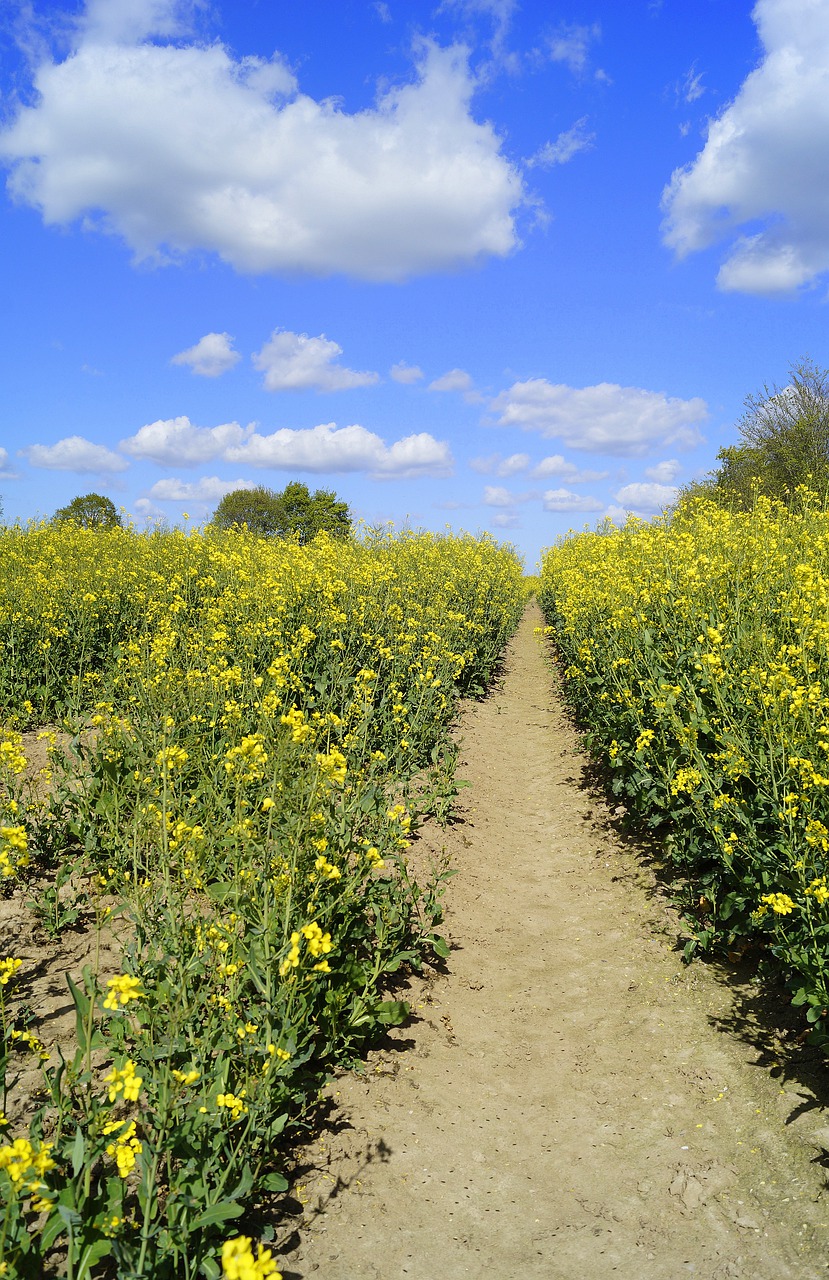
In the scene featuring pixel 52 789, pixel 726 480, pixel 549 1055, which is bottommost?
pixel 549 1055

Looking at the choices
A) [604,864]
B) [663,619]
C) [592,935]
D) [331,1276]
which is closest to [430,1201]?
[331,1276]

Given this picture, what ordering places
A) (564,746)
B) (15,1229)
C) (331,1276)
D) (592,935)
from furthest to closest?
(564,746), (592,935), (331,1276), (15,1229)

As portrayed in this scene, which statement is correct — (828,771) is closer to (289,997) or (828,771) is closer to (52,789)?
(289,997)

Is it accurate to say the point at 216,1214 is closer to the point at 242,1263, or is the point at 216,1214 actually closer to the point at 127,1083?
the point at 127,1083

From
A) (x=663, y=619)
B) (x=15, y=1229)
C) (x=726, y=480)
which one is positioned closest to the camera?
(x=15, y=1229)

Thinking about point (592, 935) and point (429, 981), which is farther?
point (592, 935)

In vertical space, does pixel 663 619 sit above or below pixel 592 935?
above

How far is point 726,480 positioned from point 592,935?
25800 mm

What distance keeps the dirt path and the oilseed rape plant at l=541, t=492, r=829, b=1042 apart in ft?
1.37

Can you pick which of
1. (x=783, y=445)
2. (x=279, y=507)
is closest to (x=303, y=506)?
(x=279, y=507)

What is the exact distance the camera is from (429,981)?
167 inches

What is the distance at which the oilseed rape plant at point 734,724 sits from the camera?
359 cm

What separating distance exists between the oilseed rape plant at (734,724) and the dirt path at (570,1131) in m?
0.42

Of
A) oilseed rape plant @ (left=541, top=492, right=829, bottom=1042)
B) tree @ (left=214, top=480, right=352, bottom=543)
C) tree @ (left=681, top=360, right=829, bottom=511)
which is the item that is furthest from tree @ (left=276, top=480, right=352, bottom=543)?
oilseed rape plant @ (left=541, top=492, right=829, bottom=1042)
